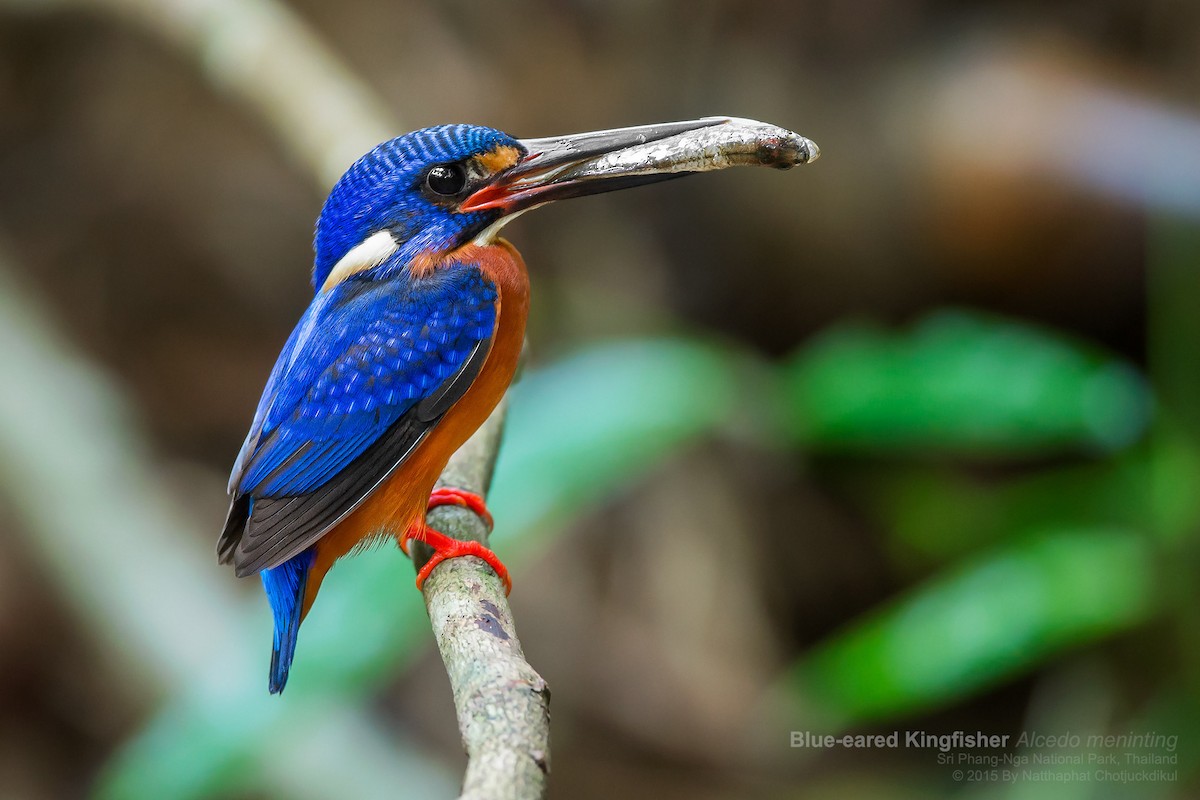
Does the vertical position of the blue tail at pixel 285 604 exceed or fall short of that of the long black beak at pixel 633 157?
it falls short

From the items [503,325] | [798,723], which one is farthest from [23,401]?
[798,723]

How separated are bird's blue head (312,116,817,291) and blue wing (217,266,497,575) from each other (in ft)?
0.30

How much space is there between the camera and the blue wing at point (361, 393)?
2.41 meters

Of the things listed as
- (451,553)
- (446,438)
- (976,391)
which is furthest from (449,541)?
(976,391)

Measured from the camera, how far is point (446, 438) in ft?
8.01

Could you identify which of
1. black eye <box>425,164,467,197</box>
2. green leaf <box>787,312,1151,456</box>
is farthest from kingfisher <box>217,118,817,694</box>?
green leaf <box>787,312,1151,456</box>

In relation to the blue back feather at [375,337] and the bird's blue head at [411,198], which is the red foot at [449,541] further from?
the bird's blue head at [411,198]

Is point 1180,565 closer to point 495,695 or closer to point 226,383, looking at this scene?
point 495,695

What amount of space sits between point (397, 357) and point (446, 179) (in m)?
0.40

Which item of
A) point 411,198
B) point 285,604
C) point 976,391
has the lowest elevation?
point 285,604

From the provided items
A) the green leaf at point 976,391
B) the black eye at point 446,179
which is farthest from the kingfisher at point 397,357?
the green leaf at point 976,391

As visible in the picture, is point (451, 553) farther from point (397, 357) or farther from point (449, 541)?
point (397, 357)

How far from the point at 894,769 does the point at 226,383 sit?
333 cm

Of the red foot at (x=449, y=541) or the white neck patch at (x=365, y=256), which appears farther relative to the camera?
the white neck patch at (x=365, y=256)
